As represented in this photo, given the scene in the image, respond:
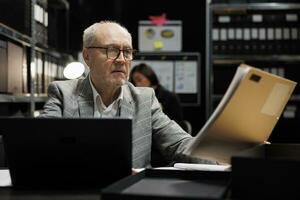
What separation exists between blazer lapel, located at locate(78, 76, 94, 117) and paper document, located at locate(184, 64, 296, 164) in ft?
2.44

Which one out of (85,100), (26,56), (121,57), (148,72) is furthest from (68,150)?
(148,72)

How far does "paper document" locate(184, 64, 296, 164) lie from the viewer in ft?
3.61

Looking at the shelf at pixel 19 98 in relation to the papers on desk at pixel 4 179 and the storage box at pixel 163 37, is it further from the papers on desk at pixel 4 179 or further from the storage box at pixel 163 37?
the storage box at pixel 163 37

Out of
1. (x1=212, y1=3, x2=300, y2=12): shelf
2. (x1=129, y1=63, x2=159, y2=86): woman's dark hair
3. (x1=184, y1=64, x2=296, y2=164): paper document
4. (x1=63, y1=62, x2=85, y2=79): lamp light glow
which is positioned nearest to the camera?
(x1=184, y1=64, x2=296, y2=164): paper document

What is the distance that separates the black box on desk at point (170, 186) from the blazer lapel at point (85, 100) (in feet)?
2.24

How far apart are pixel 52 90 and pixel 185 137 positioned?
1.87 ft

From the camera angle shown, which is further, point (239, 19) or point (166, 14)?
point (166, 14)

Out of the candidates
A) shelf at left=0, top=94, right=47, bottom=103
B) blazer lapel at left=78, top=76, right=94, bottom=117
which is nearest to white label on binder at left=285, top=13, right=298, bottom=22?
shelf at left=0, top=94, right=47, bottom=103

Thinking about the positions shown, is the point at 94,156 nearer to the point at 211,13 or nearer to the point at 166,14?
the point at 211,13

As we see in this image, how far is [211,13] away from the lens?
4.57 meters

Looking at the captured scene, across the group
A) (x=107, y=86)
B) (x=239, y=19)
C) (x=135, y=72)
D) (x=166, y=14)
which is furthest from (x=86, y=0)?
(x=107, y=86)

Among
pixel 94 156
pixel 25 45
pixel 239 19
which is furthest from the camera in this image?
pixel 239 19

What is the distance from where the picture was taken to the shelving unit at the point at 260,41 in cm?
450

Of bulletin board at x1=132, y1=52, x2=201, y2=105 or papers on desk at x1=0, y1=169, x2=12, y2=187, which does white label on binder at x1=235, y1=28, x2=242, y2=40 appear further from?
papers on desk at x1=0, y1=169, x2=12, y2=187
